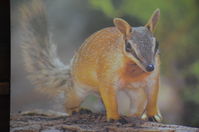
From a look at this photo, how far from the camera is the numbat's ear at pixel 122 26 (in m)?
2.38

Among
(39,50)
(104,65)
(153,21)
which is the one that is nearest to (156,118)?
(104,65)

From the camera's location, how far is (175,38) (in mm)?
2457

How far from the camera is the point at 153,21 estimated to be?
2438mm

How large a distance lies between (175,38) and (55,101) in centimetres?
98

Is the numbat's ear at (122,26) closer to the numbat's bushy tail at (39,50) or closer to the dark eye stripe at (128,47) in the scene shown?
the dark eye stripe at (128,47)

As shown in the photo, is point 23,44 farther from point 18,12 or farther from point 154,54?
point 154,54

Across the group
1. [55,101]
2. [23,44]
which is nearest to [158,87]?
[55,101]

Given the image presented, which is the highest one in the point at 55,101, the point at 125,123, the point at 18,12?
the point at 18,12

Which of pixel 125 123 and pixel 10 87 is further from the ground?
pixel 10 87

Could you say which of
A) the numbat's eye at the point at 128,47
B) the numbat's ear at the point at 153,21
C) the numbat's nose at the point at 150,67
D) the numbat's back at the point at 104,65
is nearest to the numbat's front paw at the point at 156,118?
the numbat's back at the point at 104,65

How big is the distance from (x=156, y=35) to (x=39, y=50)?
0.84 meters

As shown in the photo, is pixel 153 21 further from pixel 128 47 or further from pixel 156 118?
pixel 156 118

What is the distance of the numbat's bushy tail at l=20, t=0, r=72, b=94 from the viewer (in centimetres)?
235

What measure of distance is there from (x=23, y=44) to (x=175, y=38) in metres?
1.09
